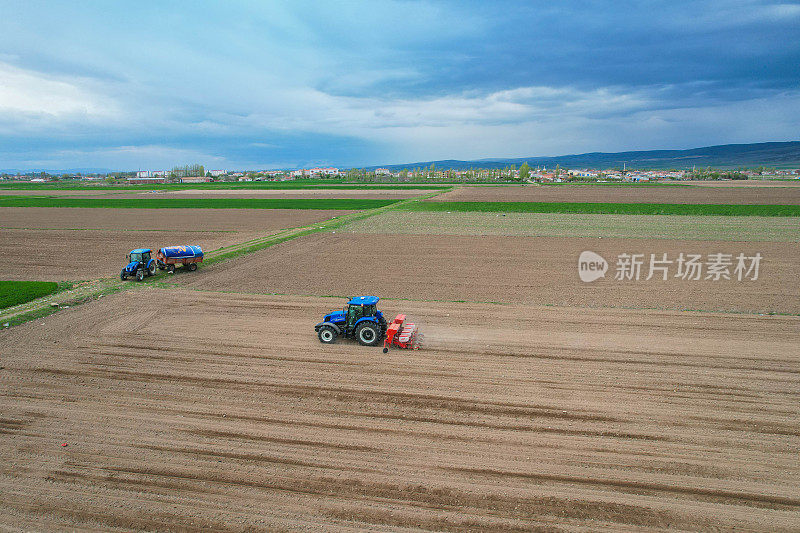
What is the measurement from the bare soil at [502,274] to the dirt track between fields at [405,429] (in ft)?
15.1

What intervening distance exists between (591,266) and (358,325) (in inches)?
731

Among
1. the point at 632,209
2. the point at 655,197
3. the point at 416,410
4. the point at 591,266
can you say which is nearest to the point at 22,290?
the point at 416,410

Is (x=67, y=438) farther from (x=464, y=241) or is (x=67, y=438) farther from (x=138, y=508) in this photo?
(x=464, y=241)

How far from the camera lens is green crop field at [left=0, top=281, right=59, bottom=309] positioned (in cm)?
2084

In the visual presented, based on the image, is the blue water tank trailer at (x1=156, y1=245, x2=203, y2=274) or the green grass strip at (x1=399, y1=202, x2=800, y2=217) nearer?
the blue water tank trailer at (x1=156, y1=245, x2=203, y2=274)

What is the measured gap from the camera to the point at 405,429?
10422 mm

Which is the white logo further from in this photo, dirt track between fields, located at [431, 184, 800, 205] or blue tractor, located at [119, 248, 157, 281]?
dirt track between fields, located at [431, 184, 800, 205]

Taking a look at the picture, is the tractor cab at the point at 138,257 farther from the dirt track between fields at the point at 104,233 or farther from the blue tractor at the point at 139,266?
the dirt track between fields at the point at 104,233

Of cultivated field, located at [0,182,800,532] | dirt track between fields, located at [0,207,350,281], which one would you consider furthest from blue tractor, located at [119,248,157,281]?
dirt track between fields, located at [0,207,350,281]

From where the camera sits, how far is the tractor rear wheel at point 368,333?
1523 centimetres

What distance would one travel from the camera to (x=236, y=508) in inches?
321

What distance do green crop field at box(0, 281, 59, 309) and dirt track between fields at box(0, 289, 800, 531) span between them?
17.2 feet

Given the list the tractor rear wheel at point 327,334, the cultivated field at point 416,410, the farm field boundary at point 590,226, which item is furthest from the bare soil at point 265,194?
the tractor rear wheel at point 327,334

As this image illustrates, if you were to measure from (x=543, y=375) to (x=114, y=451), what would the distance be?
10768 millimetres
